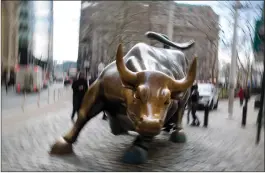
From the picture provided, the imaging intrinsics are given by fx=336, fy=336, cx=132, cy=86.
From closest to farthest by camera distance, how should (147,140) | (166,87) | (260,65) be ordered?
1. (166,87)
2. (147,140)
3. (260,65)

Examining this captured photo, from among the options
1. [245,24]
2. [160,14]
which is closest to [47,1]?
[160,14]

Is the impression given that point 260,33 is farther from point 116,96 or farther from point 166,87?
point 116,96

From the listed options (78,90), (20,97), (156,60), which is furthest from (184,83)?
(20,97)

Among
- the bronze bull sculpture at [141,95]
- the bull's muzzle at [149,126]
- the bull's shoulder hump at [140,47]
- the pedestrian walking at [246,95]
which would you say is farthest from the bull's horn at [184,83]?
the pedestrian walking at [246,95]

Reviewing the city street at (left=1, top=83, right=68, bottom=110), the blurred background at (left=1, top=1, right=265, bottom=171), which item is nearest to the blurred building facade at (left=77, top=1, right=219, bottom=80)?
the blurred background at (left=1, top=1, right=265, bottom=171)

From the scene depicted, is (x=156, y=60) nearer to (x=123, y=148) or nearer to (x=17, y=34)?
(x=123, y=148)

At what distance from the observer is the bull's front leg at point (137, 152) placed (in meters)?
1.19

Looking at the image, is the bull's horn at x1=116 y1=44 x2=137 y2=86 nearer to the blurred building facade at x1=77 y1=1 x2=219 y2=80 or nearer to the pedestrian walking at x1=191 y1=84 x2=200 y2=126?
the blurred building facade at x1=77 y1=1 x2=219 y2=80

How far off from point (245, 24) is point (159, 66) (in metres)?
0.37

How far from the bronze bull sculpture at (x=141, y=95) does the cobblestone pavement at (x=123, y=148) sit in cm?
4

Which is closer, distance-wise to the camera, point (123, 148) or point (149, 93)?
point (149, 93)

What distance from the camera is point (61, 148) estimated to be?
3.95 ft

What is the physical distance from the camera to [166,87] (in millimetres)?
1029

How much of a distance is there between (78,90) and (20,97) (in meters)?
0.22
